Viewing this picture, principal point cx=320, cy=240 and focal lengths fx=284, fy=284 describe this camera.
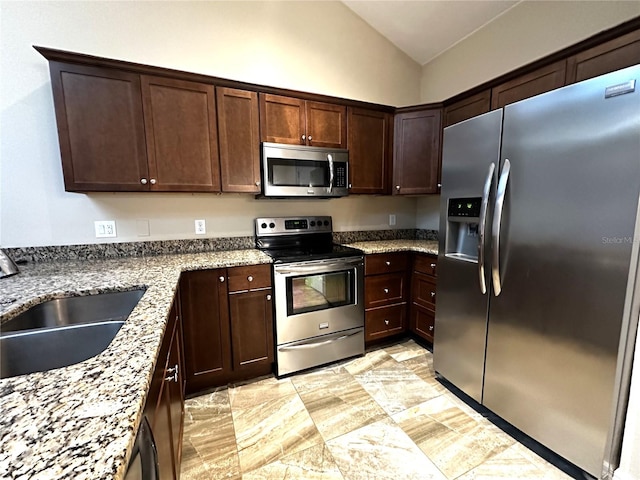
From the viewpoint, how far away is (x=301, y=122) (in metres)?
2.27

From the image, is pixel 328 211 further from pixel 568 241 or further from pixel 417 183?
pixel 568 241

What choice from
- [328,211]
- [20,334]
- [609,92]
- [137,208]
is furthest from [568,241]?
[137,208]

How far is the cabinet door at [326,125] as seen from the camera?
2.30m

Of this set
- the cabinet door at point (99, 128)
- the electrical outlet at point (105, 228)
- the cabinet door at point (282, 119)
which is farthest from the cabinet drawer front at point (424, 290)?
the electrical outlet at point (105, 228)

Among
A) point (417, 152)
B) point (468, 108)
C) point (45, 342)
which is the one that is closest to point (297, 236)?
point (417, 152)

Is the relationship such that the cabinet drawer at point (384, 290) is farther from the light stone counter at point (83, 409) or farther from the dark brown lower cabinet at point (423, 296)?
the light stone counter at point (83, 409)

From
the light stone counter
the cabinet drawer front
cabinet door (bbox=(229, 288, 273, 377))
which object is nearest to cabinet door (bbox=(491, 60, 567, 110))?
the cabinet drawer front

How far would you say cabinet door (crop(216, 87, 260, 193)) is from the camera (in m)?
2.02

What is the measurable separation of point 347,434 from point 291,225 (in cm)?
161

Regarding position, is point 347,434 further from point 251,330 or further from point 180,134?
point 180,134

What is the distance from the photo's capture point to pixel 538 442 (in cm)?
150

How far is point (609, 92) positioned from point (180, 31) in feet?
8.40

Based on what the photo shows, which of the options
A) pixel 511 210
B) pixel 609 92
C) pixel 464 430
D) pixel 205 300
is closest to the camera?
pixel 609 92

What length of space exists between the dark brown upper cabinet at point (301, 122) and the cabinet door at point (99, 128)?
2.72 ft
